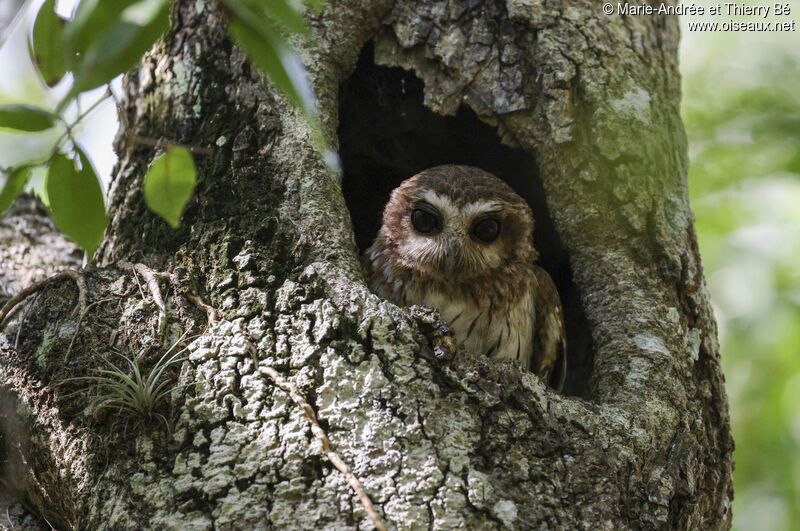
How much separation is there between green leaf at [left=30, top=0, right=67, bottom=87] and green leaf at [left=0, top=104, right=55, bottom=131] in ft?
0.63

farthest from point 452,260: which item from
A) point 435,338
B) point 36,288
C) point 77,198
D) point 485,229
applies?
point 77,198

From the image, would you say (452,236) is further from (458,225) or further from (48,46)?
(48,46)

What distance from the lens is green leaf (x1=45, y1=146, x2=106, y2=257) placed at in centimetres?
170

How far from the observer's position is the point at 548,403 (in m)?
2.64

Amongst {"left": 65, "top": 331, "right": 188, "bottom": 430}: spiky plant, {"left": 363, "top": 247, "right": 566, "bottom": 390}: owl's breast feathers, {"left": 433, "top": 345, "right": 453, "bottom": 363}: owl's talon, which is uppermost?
{"left": 363, "top": 247, "right": 566, "bottom": 390}: owl's breast feathers

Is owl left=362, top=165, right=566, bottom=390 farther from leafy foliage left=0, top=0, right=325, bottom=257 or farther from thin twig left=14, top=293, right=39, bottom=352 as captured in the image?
leafy foliage left=0, top=0, right=325, bottom=257

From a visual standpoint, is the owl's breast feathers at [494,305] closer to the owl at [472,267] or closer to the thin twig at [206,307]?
the owl at [472,267]

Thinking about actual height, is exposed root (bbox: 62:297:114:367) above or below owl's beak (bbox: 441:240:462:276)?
below

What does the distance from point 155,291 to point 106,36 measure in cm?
162

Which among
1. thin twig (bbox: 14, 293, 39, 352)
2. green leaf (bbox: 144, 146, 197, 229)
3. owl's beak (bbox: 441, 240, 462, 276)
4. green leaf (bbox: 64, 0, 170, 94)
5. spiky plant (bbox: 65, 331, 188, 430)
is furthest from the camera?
owl's beak (bbox: 441, 240, 462, 276)

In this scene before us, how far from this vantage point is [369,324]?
101 inches

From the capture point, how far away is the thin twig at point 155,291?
2.66m

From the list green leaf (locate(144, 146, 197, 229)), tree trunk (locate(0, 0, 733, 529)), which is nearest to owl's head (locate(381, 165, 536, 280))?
tree trunk (locate(0, 0, 733, 529))

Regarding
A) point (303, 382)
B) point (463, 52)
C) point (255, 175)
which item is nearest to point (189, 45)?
point (255, 175)
